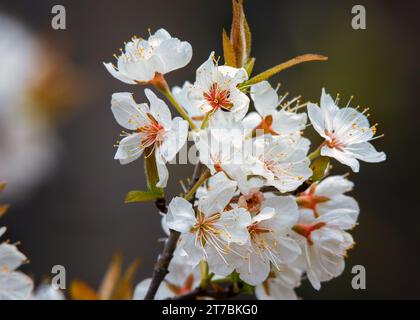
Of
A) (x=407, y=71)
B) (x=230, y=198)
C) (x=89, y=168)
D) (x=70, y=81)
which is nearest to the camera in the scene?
(x=230, y=198)

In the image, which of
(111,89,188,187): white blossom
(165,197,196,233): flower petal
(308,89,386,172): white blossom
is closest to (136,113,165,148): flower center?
(111,89,188,187): white blossom

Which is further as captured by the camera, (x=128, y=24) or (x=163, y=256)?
(x=128, y=24)

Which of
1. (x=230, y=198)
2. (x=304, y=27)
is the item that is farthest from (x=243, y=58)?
(x=304, y=27)

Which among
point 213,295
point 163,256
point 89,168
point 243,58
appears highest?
point 243,58

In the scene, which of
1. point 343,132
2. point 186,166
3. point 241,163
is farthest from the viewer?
point 186,166

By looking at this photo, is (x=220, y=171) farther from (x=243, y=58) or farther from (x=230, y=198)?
(x=243, y=58)

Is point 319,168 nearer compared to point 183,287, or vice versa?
point 319,168

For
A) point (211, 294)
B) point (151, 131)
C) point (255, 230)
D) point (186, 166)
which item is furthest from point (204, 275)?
point (186, 166)

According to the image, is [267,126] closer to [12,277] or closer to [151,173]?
[151,173]

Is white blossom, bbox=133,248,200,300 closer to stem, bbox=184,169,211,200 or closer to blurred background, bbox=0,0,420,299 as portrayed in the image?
stem, bbox=184,169,211,200
